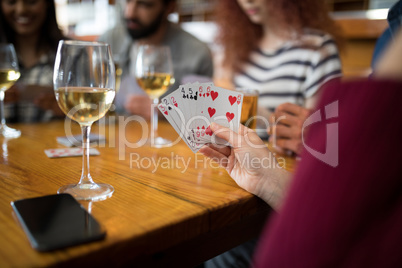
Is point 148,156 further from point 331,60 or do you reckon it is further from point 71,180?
point 331,60

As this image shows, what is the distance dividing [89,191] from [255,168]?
351 mm

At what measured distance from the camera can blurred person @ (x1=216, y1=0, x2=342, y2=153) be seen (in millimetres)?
1937

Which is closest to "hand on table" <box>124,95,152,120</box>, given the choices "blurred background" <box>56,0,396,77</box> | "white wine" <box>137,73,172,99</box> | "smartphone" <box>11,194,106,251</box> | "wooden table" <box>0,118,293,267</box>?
"white wine" <box>137,73,172,99</box>

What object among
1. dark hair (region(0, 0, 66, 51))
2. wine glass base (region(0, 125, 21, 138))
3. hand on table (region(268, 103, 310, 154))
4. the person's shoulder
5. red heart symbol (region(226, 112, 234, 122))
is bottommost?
wine glass base (region(0, 125, 21, 138))

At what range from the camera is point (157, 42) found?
9.38 feet

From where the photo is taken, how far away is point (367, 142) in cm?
41

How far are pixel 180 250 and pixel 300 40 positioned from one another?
1.64m

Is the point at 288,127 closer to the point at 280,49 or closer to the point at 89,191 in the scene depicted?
the point at 89,191

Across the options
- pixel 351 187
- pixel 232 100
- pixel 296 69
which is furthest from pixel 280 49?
pixel 351 187

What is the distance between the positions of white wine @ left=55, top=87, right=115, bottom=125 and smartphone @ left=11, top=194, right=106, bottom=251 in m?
0.17

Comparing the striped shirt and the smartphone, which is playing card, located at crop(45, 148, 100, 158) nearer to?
the smartphone

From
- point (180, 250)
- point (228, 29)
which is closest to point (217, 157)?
point (180, 250)

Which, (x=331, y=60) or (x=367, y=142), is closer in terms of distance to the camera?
(x=367, y=142)

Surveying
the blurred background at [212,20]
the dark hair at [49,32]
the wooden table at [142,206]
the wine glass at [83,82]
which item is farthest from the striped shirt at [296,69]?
the wine glass at [83,82]
